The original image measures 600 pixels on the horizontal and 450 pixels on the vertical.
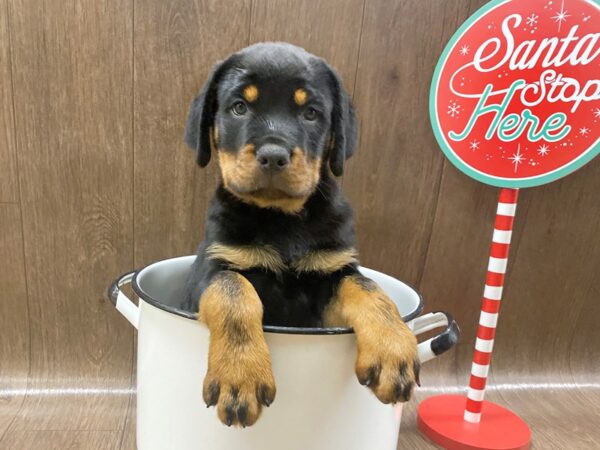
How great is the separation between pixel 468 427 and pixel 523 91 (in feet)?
2.70

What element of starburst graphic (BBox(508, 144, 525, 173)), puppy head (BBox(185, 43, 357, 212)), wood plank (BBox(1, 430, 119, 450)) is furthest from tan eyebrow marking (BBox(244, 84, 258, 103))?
wood plank (BBox(1, 430, 119, 450))

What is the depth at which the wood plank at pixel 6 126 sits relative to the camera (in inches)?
48.6

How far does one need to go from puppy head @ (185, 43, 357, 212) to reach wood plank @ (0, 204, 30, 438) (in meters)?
0.65

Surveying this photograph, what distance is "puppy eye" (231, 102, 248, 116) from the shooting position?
96cm

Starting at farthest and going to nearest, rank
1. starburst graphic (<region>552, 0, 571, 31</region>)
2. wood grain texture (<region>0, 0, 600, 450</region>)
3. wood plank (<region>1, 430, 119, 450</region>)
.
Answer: wood grain texture (<region>0, 0, 600, 450</region>) → wood plank (<region>1, 430, 119, 450</region>) → starburst graphic (<region>552, 0, 571, 31</region>)

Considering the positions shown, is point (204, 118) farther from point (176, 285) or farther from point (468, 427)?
point (468, 427)

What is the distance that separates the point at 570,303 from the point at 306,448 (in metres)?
1.16

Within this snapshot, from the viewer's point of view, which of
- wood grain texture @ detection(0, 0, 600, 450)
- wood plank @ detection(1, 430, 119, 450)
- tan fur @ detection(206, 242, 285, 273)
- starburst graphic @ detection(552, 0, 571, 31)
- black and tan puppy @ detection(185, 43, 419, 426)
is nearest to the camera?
black and tan puppy @ detection(185, 43, 419, 426)

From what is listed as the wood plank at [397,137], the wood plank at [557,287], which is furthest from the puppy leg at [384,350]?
the wood plank at [557,287]

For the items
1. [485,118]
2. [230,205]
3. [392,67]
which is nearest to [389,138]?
[392,67]

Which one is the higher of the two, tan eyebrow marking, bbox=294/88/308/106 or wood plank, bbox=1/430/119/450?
tan eyebrow marking, bbox=294/88/308/106

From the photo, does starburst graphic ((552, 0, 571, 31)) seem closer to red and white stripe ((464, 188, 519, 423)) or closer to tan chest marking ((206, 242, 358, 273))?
red and white stripe ((464, 188, 519, 423))

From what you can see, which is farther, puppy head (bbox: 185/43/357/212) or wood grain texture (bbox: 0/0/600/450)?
wood grain texture (bbox: 0/0/600/450)

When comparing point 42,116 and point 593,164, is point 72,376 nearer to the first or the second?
point 42,116
